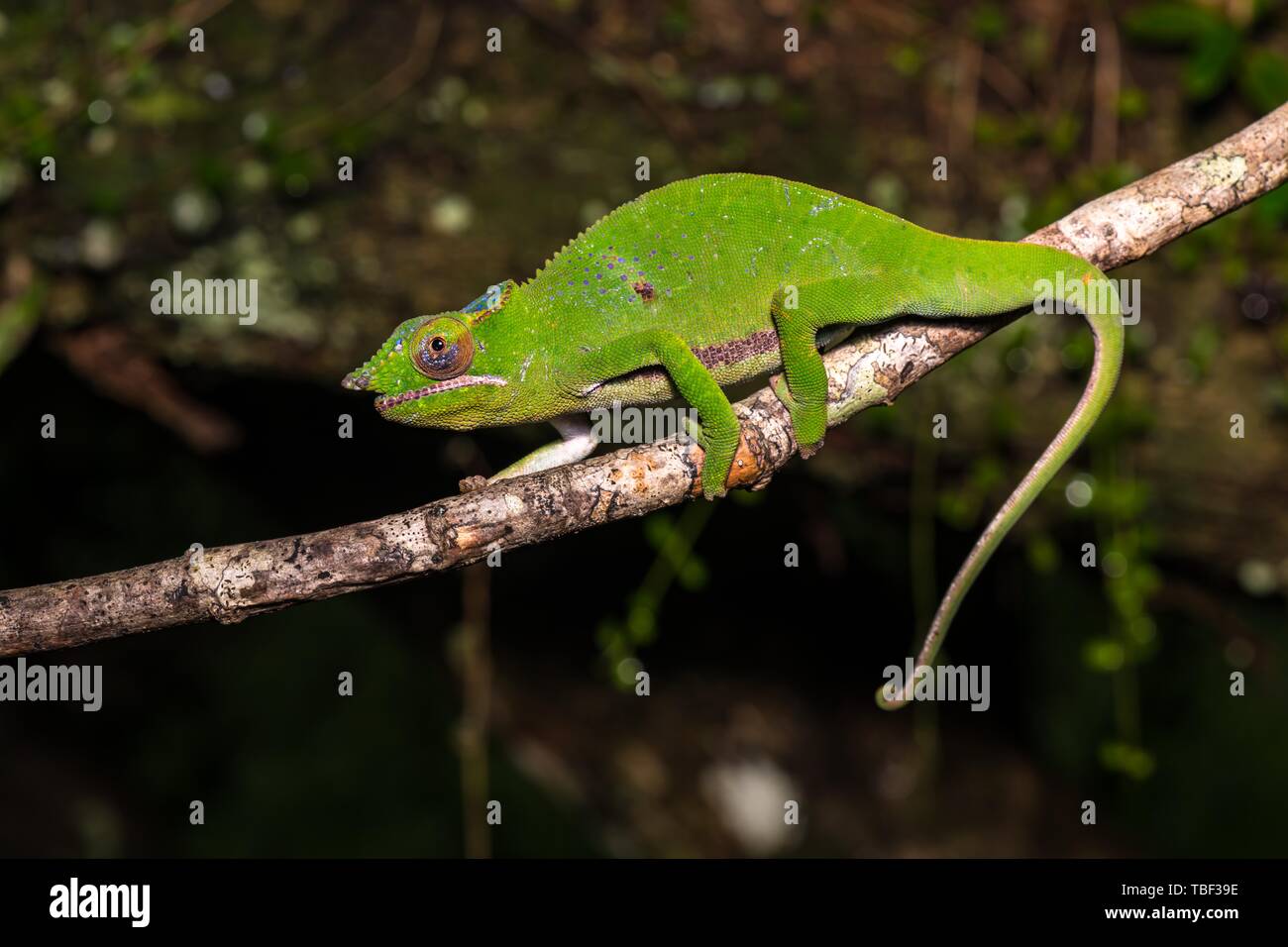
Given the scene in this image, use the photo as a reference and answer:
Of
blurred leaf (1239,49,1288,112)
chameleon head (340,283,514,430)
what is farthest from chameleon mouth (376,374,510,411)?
blurred leaf (1239,49,1288,112)

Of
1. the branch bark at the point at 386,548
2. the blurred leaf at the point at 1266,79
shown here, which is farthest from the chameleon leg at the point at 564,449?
the blurred leaf at the point at 1266,79

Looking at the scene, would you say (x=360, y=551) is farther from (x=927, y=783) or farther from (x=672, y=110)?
(x=927, y=783)

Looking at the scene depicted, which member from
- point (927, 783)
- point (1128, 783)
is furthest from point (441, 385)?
point (1128, 783)

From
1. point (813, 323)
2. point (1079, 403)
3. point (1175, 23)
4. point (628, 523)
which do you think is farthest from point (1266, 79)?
point (628, 523)

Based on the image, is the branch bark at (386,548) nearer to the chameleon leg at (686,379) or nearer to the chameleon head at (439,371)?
the chameleon leg at (686,379)

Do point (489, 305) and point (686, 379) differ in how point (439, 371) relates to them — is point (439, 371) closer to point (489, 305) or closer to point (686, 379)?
point (489, 305)
